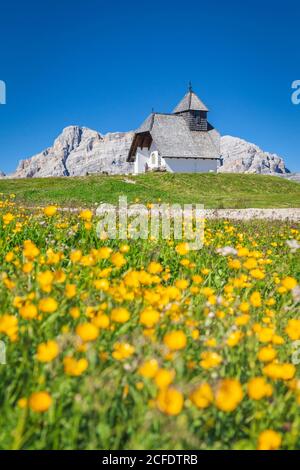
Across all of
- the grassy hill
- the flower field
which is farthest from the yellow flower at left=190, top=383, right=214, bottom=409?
the grassy hill

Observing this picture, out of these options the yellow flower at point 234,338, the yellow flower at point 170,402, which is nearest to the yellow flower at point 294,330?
the yellow flower at point 234,338

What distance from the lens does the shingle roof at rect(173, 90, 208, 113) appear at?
5144 cm

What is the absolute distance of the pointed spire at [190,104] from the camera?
51.4 meters

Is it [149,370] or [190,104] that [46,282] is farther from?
[190,104]

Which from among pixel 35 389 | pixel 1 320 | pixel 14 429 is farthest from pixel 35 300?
pixel 14 429

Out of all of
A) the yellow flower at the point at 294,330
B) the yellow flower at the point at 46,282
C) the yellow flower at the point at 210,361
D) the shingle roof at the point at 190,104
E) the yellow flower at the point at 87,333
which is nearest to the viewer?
the yellow flower at the point at 87,333

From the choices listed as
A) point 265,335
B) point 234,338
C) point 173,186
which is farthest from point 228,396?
point 173,186

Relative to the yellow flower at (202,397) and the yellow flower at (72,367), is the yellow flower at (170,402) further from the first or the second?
the yellow flower at (72,367)

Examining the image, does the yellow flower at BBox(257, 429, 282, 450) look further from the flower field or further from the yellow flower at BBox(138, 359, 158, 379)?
the yellow flower at BBox(138, 359, 158, 379)

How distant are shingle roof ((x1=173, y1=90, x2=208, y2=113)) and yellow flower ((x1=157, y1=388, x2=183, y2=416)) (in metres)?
51.7

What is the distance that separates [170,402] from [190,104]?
52480 millimetres

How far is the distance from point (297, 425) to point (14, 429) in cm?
142

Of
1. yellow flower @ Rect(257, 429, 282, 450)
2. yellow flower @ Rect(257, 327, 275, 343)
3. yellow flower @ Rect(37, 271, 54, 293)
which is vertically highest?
yellow flower @ Rect(37, 271, 54, 293)
